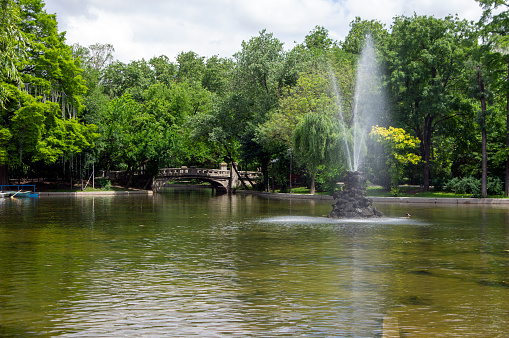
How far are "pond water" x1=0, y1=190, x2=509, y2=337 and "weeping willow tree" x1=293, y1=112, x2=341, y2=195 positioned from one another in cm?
2942

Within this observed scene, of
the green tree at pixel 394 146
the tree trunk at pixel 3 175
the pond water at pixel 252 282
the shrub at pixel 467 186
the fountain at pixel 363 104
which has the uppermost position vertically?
the fountain at pixel 363 104

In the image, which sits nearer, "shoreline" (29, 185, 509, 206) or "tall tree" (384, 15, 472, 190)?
"shoreline" (29, 185, 509, 206)

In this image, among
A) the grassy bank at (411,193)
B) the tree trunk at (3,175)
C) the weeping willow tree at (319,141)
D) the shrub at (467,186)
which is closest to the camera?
the shrub at (467,186)

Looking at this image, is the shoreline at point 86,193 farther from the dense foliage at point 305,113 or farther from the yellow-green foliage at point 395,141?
the yellow-green foliage at point 395,141

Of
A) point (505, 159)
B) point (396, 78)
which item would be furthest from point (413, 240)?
point (396, 78)

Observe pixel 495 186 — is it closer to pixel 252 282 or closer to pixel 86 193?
pixel 86 193

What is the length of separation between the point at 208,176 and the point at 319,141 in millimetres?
26751

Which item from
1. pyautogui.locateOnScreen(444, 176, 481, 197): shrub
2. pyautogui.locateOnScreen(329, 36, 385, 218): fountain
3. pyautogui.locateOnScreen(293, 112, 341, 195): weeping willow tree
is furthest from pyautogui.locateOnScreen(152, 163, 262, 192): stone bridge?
pyautogui.locateOnScreen(444, 176, 481, 197): shrub

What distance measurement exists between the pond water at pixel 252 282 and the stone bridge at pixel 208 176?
49554mm

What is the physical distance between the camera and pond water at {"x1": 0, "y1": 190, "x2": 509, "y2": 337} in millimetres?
9086

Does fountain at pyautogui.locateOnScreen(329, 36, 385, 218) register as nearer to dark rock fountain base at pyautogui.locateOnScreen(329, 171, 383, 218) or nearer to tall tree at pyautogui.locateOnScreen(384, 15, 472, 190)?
tall tree at pyautogui.locateOnScreen(384, 15, 472, 190)

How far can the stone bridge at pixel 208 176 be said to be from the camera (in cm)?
7369

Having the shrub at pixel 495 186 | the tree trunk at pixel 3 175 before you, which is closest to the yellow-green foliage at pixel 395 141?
the shrub at pixel 495 186

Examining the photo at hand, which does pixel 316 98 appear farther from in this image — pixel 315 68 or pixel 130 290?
pixel 130 290
